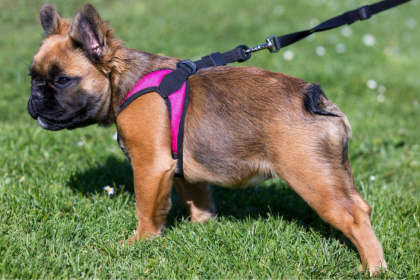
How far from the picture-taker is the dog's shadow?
3.88m

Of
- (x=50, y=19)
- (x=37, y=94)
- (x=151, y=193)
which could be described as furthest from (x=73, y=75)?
(x=151, y=193)

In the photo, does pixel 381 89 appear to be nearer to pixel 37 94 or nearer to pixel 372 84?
pixel 372 84

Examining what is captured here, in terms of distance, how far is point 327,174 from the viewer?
289cm

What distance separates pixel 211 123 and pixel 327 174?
923 millimetres

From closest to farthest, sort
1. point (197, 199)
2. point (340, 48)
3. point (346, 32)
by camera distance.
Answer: point (197, 199)
point (340, 48)
point (346, 32)

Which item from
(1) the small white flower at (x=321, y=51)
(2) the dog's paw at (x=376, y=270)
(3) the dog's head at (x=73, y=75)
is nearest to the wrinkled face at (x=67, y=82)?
(3) the dog's head at (x=73, y=75)

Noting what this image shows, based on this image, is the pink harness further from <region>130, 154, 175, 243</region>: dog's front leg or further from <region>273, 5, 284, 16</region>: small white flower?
<region>273, 5, 284, 16</region>: small white flower

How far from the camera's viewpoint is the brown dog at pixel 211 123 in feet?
9.58

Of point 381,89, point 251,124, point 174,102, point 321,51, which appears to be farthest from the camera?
point 321,51

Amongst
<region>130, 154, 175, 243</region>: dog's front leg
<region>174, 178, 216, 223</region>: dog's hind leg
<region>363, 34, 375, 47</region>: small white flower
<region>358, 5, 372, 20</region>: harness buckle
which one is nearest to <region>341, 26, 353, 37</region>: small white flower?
<region>363, 34, 375, 47</region>: small white flower

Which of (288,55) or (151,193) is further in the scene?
(288,55)

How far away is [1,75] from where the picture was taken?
680 centimetres

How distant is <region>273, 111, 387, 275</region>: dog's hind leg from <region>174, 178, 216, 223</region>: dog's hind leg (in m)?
1.17

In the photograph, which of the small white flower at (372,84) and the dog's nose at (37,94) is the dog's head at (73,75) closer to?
the dog's nose at (37,94)
